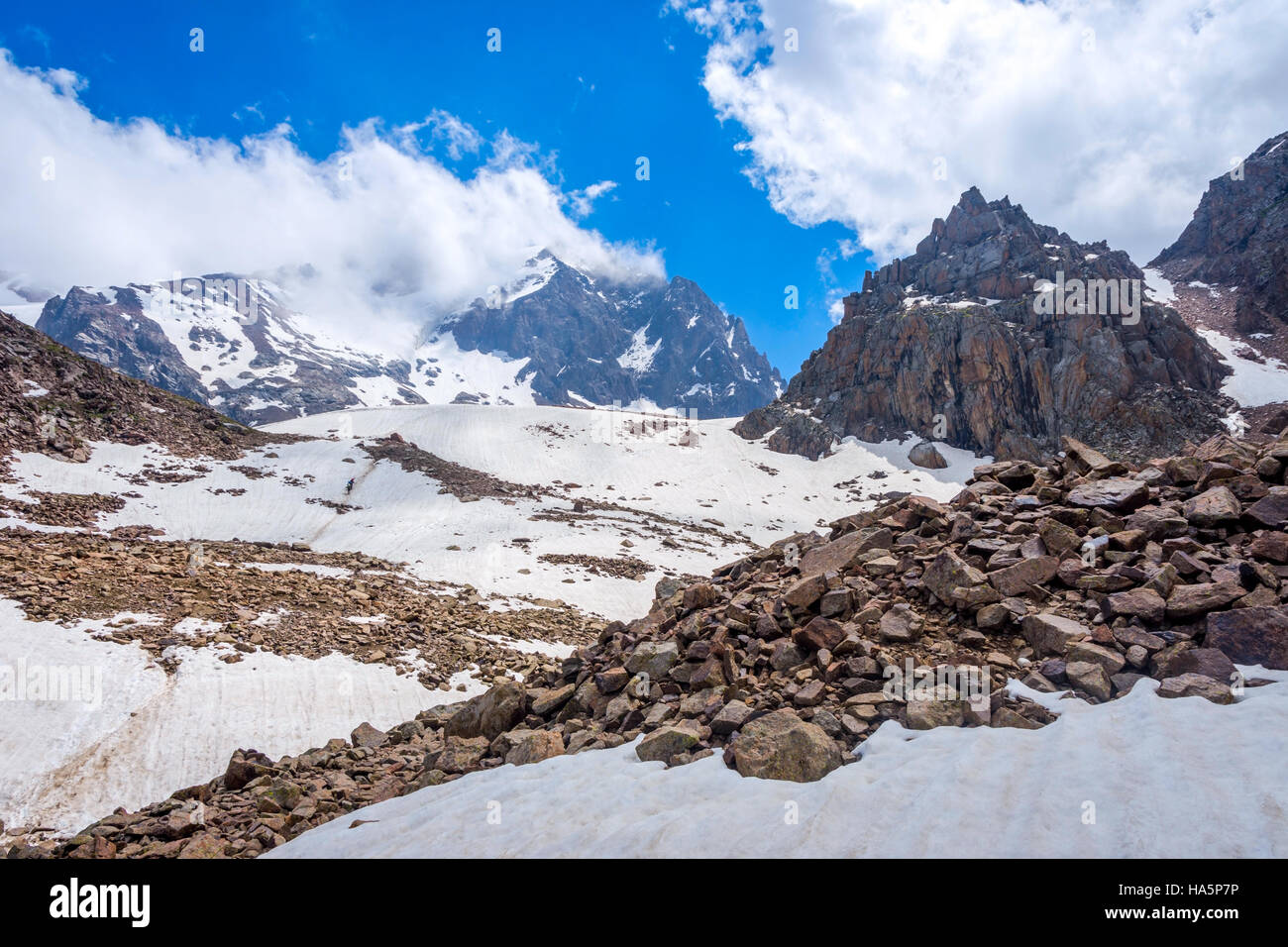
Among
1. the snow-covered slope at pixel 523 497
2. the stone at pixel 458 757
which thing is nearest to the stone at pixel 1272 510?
the stone at pixel 458 757

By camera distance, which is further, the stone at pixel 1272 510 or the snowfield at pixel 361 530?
the snowfield at pixel 361 530

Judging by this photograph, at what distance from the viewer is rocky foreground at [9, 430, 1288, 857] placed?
576 cm

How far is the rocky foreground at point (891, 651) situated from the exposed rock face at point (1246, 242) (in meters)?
132

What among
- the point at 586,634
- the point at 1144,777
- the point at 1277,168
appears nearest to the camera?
the point at 1144,777

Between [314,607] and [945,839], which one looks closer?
[945,839]

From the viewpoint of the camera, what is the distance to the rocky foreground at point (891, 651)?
576 centimetres

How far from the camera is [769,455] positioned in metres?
81.7

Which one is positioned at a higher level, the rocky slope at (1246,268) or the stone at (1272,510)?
the rocky slope at (1246,268)

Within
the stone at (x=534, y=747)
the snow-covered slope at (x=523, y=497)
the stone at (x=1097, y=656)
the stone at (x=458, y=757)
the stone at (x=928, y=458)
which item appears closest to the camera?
the stone at (x=1097, y=656)

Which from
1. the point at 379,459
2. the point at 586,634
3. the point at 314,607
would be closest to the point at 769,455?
the point at 379,459

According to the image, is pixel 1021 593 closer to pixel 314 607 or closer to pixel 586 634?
pixel 586 634

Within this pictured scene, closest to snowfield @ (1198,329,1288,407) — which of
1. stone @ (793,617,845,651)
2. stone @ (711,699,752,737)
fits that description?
stone @ (793,617,845,651)

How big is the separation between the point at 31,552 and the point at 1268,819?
2171 cm

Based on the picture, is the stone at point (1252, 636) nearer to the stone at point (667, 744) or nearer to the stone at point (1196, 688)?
the stone at point (1196, 688)
